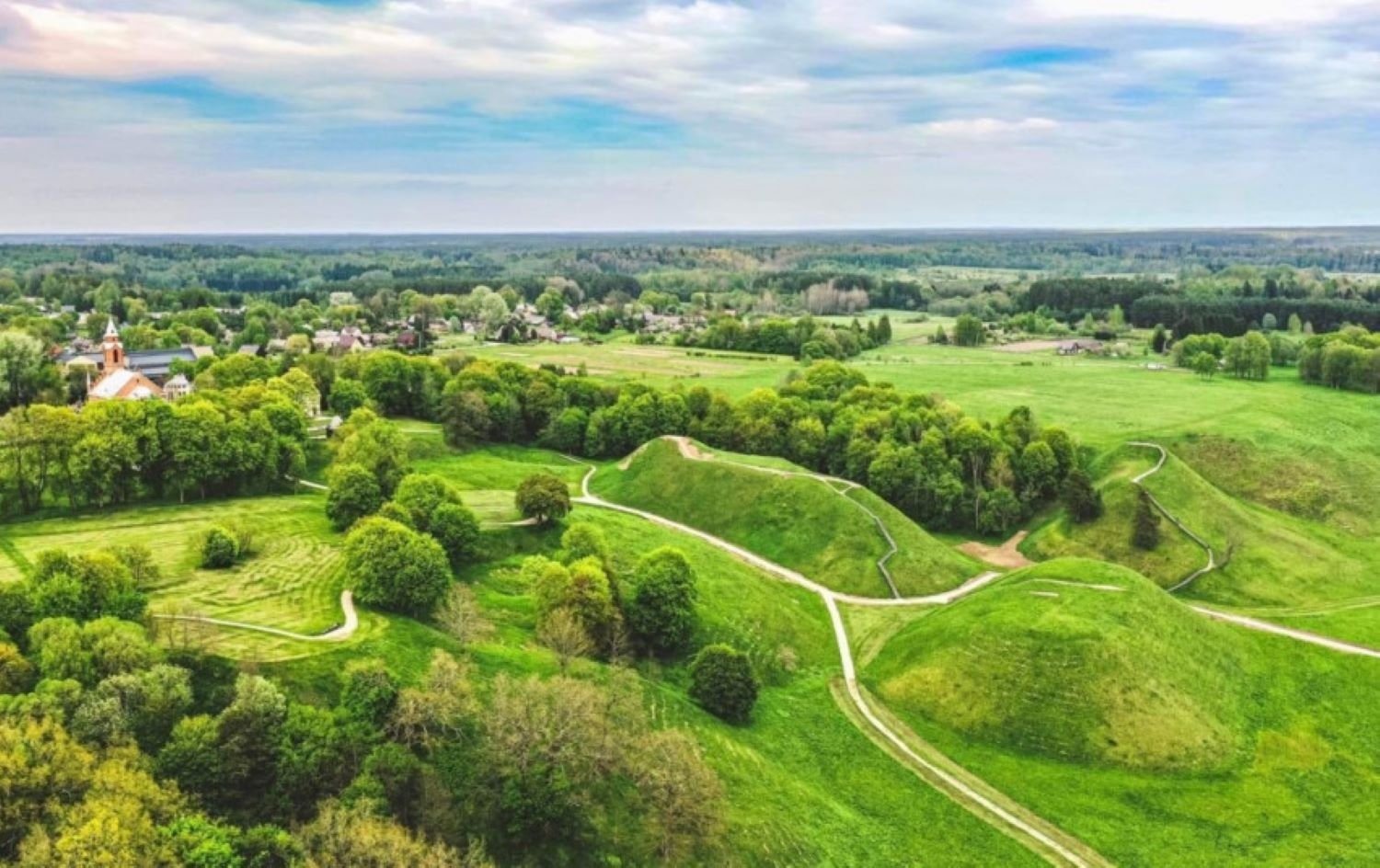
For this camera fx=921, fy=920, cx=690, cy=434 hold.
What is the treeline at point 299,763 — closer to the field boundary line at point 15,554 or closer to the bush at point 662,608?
the field boundary line at point 15,554

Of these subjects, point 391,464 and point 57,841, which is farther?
point 391,464

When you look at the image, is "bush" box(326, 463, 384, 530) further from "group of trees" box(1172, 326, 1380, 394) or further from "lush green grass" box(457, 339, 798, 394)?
"group of trees" box(1172, 326, 1380, 394)

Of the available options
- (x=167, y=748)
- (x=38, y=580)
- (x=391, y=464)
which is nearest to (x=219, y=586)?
(x=38, y=580)

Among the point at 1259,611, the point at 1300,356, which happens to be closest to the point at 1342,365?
the point at 1300,356

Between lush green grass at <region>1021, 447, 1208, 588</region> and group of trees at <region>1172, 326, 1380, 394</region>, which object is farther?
group of trees at <region>1172, 326, 1380, 394</region>

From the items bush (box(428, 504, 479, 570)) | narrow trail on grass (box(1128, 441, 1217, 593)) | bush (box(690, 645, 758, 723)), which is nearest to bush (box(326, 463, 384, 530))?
bush (box(428, 504, 479, 570))

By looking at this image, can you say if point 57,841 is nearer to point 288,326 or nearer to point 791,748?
point 791,748

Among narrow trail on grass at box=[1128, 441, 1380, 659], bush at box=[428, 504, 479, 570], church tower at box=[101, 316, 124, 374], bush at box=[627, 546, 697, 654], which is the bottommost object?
narrow trail on grass at box=[1128, 441, 1380, 659]
